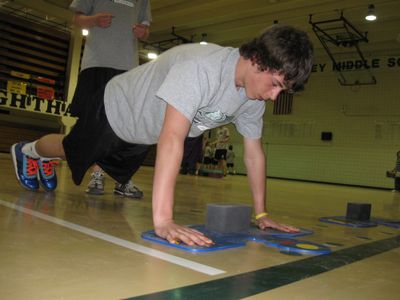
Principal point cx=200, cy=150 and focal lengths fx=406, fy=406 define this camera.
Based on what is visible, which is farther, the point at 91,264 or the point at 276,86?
the point at 276,86

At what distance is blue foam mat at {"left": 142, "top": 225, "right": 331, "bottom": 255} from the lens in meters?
1.17

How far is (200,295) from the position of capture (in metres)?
0.78

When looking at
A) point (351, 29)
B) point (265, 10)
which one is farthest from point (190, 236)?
point (351, 29)

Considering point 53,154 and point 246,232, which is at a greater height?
point 53,154

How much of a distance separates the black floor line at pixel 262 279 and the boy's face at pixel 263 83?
518mm

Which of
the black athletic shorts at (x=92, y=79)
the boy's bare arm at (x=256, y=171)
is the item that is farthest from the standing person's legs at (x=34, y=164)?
the boy's bare arm at (x=256, y=171)

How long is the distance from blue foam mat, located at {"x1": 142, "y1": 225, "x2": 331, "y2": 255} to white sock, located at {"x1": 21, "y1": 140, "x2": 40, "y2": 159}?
1112mm

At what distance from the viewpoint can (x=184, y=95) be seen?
1.26 metres

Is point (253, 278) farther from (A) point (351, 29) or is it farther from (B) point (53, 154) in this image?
(A) point (351, 29)

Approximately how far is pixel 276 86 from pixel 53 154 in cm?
126

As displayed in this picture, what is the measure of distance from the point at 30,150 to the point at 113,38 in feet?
2.64

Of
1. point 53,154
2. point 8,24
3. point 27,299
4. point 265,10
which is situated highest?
point 265,10

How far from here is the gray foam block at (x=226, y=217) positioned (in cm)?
140

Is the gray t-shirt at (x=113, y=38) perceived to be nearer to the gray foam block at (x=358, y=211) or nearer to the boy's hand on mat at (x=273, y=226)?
the boy's hand on mat at (x=273, y=226)
